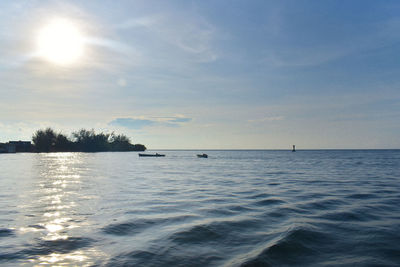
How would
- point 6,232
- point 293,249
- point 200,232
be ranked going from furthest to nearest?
point 200,232 < point 6,232 < point 293,249

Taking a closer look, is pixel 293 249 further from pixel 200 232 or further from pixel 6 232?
pixel 6 232

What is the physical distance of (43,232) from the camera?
411 inches

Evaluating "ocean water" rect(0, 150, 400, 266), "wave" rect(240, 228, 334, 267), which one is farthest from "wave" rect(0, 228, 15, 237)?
"wave" rect(240, 228, 334, 267)

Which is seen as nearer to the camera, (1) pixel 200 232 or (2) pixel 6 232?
(2) pixel 6 232

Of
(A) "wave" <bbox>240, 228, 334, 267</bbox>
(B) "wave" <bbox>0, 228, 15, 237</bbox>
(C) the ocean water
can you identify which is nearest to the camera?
(A) "wave" <bbox>240, 228, 334, 267</bbox>

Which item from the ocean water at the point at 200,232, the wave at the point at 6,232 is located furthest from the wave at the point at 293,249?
the wave at the point at 6,232

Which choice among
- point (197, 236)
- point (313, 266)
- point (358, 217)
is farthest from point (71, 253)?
point (358, 217)

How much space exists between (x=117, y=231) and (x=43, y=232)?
290cm

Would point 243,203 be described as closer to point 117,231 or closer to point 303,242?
point 303,242

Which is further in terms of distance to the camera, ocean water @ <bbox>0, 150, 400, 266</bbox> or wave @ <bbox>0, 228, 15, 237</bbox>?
wave @ <bbox>0, 228, 15, 237</bbox>

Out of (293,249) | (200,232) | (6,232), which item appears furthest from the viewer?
(200,232)

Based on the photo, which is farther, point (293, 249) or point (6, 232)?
point (6, 232)

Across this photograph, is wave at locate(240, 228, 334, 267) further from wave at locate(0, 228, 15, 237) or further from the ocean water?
wave at locate(0, 228, 15, 237)

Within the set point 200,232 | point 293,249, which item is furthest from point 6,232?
point 293,249
